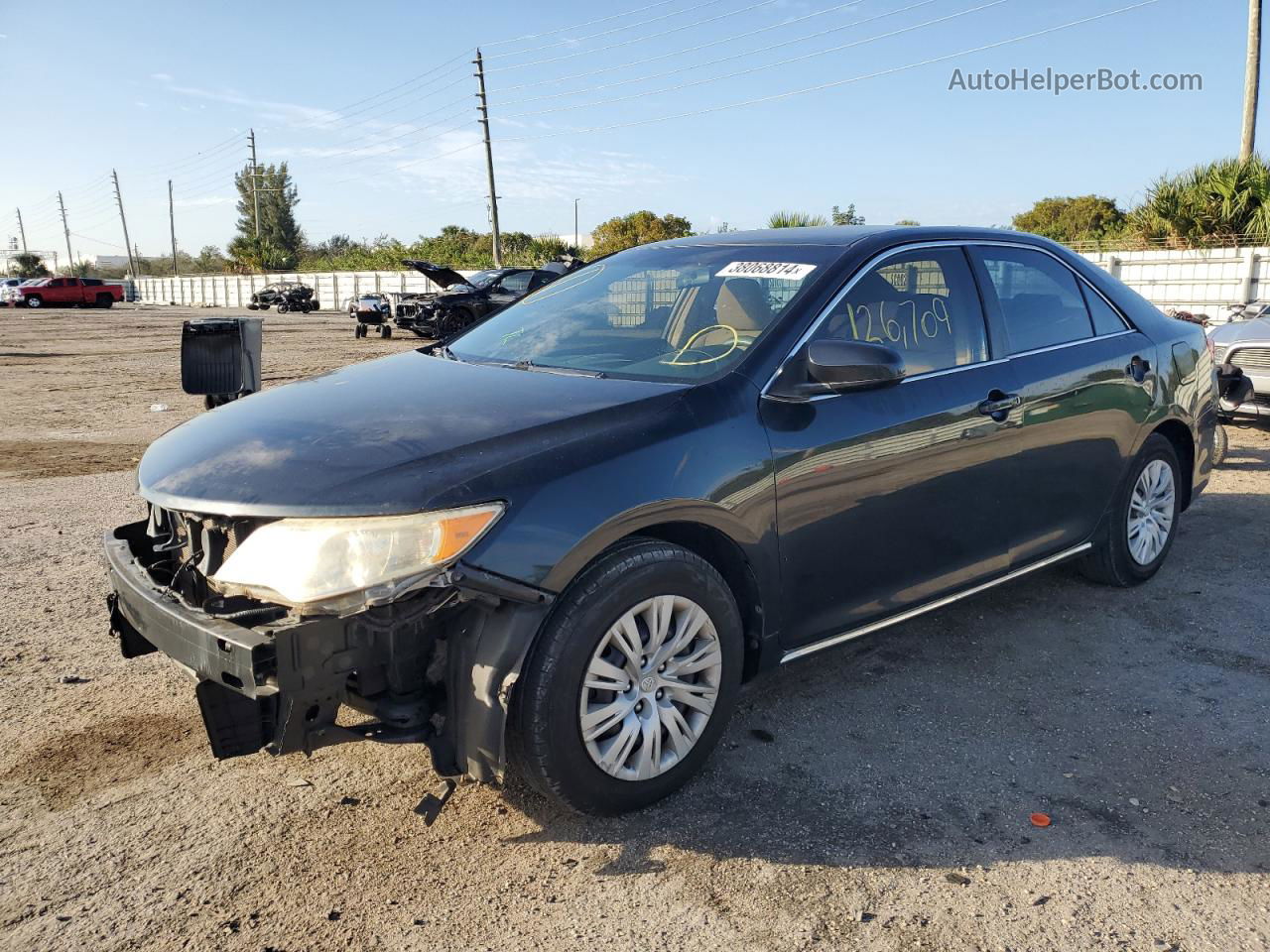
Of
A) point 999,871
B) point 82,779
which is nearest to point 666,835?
point 999,871

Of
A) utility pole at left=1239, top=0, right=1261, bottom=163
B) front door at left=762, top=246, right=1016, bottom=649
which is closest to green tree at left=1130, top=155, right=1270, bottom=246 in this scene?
utility pole at left=1239, top=0, right=1261, bottom=163

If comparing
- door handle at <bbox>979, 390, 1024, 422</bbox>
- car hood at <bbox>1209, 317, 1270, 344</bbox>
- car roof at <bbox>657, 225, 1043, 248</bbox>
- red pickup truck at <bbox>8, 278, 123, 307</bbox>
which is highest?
red pickup truck at <bbox>8, 278, 123, 307</bbox>

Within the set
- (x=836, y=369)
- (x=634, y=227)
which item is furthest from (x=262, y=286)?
(x=836, y=369)

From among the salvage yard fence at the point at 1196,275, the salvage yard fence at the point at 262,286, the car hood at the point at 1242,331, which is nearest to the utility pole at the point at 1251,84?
the salvage yard fence at the point at 1196,275

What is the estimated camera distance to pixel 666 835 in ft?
9.25

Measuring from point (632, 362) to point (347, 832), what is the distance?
1.70 meters

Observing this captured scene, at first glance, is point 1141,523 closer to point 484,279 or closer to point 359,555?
point 359,555

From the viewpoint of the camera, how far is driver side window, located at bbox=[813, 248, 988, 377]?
3.52 meters

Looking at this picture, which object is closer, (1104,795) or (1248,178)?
(1104,795)

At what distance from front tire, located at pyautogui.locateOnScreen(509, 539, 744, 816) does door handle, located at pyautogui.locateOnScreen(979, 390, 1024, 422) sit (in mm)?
1385

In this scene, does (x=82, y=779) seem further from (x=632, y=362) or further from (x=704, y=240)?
(x=704, y=240)

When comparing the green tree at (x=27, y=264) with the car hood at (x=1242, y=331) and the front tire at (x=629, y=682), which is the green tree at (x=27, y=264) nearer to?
the car hood at (x=1242, y=331)

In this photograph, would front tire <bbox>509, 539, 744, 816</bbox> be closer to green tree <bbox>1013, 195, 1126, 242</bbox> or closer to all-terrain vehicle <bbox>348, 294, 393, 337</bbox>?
all-terrain vehicle <bbox>348, 294, 393, 337</bbox>

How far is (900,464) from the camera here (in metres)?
3.42
